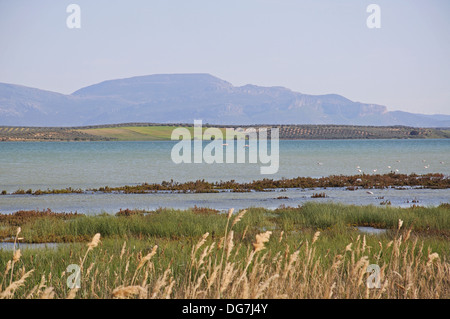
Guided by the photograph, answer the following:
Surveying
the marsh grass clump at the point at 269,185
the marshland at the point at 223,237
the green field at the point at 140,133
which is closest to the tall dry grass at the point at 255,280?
the marshland at the point at 223,237

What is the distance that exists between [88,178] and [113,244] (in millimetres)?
30671

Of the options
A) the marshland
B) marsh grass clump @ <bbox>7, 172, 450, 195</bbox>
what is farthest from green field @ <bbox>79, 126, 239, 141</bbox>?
marsh grass clump @ <bbox>7, 172, 450, 195</bbox>

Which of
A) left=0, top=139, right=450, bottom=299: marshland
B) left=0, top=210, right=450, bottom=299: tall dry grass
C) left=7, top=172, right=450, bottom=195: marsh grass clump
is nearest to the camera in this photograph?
left=0, top=210, right=450, bottom=299: tall dry grass

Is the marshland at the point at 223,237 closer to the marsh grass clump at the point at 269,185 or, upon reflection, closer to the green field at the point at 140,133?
the marsh grass clump at the point at 269,185

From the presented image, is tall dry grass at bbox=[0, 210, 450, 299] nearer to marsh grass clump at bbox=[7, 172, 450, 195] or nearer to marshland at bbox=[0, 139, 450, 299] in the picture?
marshland at bbox=[0, 139, 450, 299]

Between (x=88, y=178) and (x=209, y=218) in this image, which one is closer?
(x=209, y=218)

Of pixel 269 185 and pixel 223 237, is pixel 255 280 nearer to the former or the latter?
pixel 223 237

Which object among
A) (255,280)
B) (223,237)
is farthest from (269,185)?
(223,237)

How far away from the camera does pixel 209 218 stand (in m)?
15.9

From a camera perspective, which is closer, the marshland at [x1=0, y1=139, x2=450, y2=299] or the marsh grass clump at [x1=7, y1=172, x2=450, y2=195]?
the marshland at [x1=0, y1=139, x2=450, y2=299]

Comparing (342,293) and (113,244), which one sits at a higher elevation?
(342,293)
